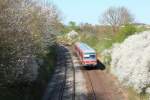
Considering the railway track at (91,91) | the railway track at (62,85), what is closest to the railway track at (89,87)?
the railway track at (91,91)

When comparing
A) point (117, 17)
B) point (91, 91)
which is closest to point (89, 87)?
point (91, 91)

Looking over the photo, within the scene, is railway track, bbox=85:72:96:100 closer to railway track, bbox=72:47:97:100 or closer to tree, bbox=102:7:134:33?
railway track, bbox=72:47:97:100

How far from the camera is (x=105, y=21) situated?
11650cm

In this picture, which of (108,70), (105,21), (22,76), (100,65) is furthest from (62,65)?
(105,21)

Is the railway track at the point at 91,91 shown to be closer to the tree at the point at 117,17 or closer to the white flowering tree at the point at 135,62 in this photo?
the white flowering tree at the point at 135,62

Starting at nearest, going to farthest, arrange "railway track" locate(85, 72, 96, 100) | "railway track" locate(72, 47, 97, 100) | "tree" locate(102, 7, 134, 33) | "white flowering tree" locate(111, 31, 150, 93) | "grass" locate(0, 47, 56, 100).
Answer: "grass" locate(0, 47, 56, 100) < "white flowering tree" locate(111, 31, 150, 93) < "railway track" locate(85, 72, 96, 100) < "railway track" locate(72, 47, 97, 100) < "tree" locate(102, 7, 134, 33)

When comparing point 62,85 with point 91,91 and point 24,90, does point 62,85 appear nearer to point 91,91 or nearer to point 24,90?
point 91,91

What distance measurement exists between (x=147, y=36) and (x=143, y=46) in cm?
277

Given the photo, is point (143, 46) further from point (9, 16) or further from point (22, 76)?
point (9, 16)

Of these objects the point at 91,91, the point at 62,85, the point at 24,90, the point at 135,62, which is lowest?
the point at 62,85

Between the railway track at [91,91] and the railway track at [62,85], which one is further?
the railway track at [62,85]

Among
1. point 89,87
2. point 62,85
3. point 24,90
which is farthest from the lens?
point 62,85

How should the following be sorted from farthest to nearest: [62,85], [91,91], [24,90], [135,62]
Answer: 1. [62,85]
2. [91,91]
3. [135,62]
4. [24,90]

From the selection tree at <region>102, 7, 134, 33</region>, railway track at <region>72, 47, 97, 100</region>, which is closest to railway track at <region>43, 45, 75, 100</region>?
railway track at <region>72, 47, 97, 100</region>
